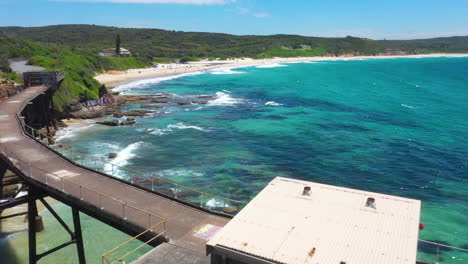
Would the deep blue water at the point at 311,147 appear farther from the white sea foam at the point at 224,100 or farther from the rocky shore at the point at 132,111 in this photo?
the rocky shore at the point at 132,111

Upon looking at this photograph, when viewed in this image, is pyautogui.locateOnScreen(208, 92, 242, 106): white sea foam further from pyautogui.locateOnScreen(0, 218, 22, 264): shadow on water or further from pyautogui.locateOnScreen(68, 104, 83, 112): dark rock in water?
pyautogui.locateOnScreen(0, 218, 22, 264): shadow on water

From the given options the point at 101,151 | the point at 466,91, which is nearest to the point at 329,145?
the point at 101,151

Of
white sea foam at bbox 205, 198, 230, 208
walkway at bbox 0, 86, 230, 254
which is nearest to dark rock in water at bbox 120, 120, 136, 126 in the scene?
walkway at bbox 0, 86, 230, 254

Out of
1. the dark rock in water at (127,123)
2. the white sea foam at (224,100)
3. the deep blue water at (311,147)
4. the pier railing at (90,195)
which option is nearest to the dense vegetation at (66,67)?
the deep blue water at (311,147)

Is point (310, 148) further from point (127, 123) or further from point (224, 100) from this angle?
point (224, 100)

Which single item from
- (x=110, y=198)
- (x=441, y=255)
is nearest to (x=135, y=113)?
(x=110, y=198)

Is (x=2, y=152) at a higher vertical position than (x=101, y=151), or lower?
higher

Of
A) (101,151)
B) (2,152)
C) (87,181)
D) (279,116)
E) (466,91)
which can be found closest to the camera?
(87,181)

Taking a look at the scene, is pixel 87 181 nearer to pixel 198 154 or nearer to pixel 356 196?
pixel 356 196
